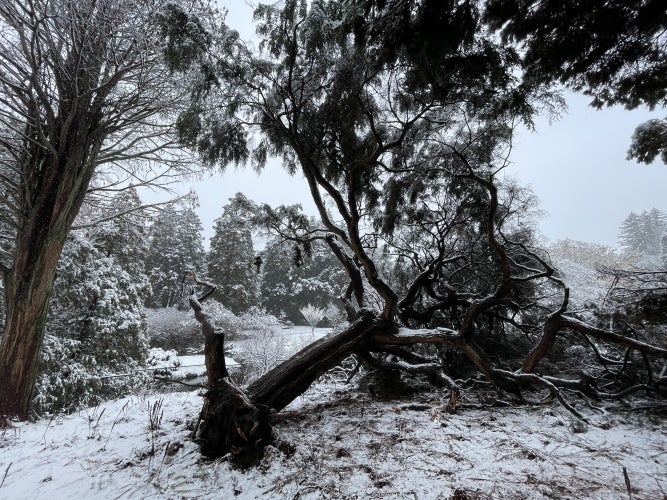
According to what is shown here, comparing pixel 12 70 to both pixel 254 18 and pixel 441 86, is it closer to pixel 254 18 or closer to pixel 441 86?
pixel 254 18

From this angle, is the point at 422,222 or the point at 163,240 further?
the point at 163,240

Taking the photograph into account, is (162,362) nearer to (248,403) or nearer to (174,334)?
(174,334)

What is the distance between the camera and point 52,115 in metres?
3.65

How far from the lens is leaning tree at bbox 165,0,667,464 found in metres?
2.73

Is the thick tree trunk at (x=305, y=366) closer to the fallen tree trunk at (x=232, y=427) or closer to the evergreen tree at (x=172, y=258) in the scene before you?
the fallen tree trunk at (x=232, y=427)

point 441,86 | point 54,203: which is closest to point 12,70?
point 54,203

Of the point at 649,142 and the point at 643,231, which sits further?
the point at 643,231

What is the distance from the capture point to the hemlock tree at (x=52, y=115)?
320 centimetres

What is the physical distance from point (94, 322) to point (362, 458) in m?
7.93

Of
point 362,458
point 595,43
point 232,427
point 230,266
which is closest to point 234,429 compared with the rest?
point 232,427

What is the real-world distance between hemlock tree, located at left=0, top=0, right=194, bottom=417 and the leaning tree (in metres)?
1.05

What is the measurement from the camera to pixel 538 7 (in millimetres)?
2107

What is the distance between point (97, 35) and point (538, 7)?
432 cm

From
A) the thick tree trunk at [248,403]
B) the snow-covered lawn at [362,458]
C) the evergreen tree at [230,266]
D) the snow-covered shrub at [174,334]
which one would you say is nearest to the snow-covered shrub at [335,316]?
the evergreen tree at [230,266]
